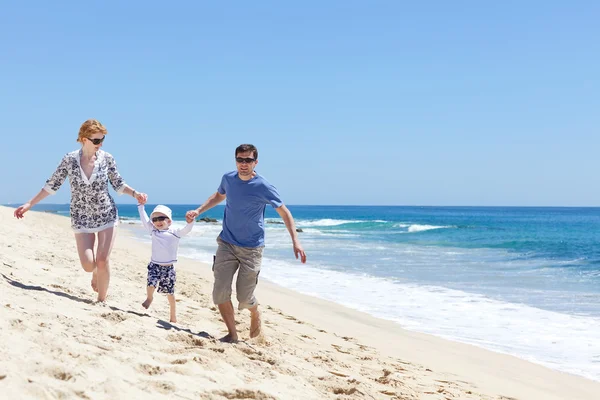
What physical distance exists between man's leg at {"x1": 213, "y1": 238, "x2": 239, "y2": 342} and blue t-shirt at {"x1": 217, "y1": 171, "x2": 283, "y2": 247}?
0.38 ft

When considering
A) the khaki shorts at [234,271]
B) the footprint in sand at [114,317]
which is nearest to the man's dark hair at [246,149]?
the khaki shorts at [234,271]

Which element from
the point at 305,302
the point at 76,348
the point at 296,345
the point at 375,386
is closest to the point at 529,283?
the point at 305,302

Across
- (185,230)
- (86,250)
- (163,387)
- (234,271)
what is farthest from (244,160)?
(163,387)

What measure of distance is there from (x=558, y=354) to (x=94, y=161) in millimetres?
5676

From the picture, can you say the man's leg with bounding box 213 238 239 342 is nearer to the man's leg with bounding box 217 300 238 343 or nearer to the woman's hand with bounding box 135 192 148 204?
the man's leg with bounding box 217 300 238 343

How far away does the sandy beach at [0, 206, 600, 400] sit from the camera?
10.8 ft

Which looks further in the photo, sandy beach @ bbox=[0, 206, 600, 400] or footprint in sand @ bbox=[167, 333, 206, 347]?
footprint in sand @ bbox=[167, 333, 206, 347]

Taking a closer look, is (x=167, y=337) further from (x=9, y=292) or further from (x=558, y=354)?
(x=558, y=354)

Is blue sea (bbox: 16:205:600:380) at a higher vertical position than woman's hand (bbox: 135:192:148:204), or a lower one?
lower

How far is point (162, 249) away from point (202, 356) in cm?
190

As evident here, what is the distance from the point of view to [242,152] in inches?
197

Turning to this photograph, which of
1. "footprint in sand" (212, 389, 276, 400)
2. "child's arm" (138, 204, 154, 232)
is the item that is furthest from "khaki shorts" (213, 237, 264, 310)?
"footprint in sand" (212, 389, 276, 400)

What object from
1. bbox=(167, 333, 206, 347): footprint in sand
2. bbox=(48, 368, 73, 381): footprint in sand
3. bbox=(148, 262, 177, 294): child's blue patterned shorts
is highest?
bbox=(148, 262, 177, 294): child's blue patterned shorts

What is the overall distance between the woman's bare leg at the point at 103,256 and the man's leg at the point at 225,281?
1007 mm
